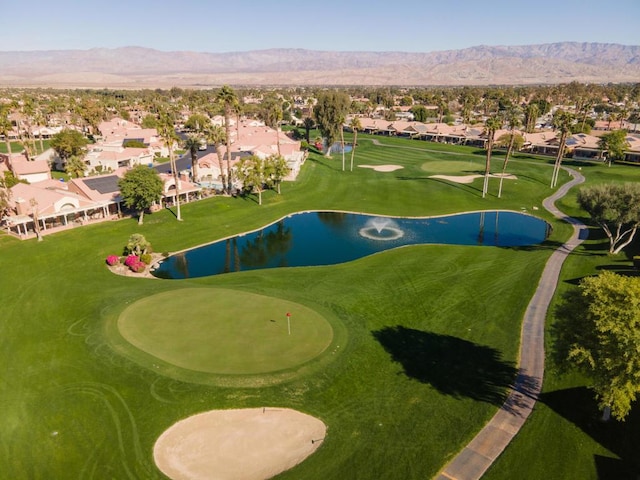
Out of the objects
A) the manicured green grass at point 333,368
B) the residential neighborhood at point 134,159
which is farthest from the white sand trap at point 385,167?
the manicured green grass at point 333,368

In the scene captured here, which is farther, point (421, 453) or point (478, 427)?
point (478, 427)

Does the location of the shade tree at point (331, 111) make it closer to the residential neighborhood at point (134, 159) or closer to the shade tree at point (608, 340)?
the residential neighborhood at point (134, 159)

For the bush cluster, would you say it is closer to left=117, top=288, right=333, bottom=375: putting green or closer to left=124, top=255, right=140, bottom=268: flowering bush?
left=124, top=255, right=140, bottom=268: flowering bush

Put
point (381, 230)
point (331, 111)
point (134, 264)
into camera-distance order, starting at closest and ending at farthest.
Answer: point (134, 264), point (381, 230), point (331, 111)

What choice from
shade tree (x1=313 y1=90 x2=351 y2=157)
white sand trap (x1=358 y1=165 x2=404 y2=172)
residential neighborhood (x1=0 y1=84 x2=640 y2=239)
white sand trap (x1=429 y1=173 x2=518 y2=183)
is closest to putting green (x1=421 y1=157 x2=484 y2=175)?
white sand trap (x1=429 y1=173 x2=518 y2=183)

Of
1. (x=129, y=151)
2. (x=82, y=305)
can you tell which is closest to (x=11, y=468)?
(x=82, y=305)

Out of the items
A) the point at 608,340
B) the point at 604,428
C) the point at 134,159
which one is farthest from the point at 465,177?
the point at 608,340

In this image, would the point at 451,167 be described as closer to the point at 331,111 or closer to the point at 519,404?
the point at 331,111

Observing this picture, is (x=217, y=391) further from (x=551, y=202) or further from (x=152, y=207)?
(x=551, y=202)
